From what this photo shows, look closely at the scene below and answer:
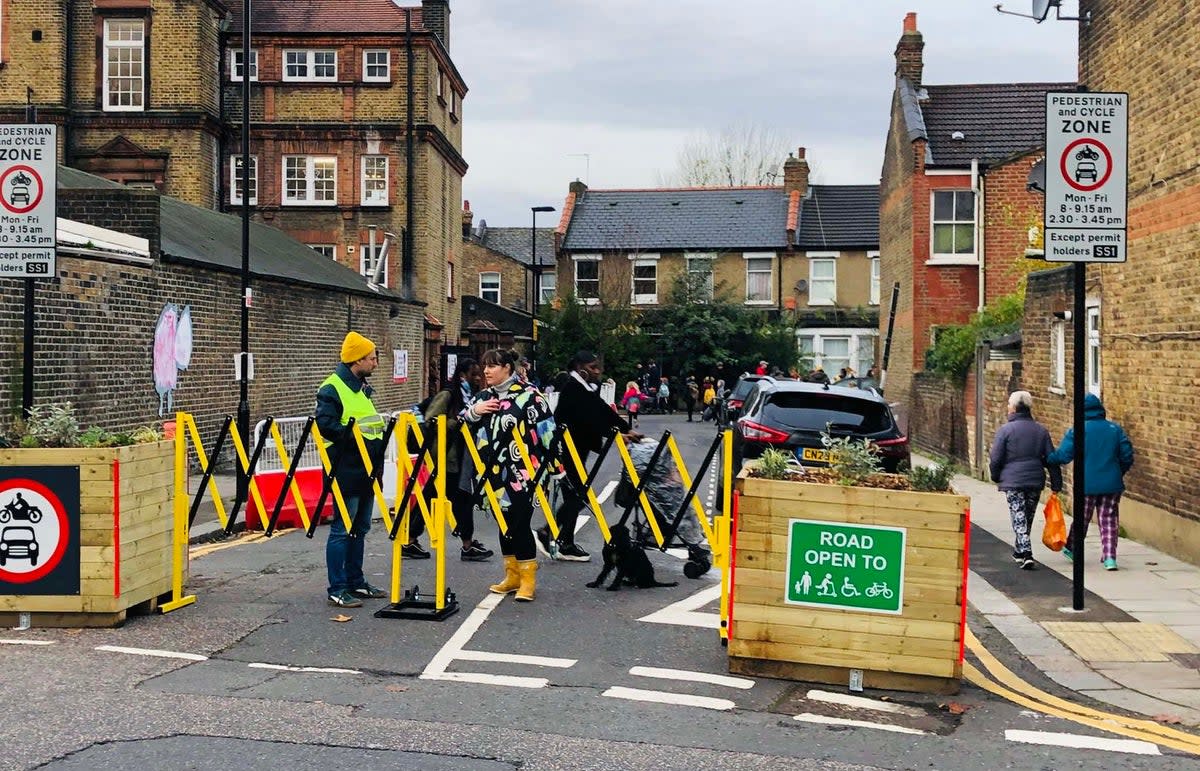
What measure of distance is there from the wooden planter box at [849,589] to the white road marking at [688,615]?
1488 millimetres

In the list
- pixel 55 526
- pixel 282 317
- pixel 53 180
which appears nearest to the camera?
pixel 55 526

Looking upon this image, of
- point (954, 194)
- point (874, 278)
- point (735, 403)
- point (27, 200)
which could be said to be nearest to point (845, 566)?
point (27, 200)

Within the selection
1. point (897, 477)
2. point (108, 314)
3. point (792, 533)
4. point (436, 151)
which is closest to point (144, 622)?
point (792, 533)

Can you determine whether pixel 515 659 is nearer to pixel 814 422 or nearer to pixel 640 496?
pixel 640 496

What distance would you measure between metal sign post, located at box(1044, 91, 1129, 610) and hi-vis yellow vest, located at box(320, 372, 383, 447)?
522 cm

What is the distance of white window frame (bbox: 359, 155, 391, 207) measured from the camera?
3919 centimetres

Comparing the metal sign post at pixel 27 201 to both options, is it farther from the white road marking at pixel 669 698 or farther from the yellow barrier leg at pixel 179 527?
the white road marking at pixel 669 698

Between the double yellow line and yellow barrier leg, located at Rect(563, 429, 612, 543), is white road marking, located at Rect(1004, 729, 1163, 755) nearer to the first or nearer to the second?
the double yellow line

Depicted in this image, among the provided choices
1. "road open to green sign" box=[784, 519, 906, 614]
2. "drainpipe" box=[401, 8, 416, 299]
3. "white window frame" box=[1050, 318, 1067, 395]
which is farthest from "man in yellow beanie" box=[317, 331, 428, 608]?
"drainpipe" box=[401, 8, 416, 299]

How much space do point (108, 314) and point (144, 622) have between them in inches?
394

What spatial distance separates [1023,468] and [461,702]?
713 cm

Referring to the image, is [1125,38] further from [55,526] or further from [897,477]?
[55,526]

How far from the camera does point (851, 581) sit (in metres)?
7.00

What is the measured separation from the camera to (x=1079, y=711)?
6.71 m
